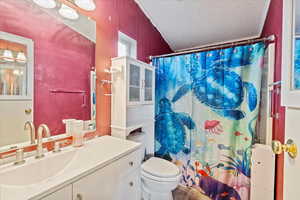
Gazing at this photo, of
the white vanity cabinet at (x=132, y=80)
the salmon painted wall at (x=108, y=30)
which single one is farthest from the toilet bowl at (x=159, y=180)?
the white vanity cabinet at (x=132, y=80)

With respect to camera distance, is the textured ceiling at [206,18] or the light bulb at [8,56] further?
the textured ceiling at [206,18]

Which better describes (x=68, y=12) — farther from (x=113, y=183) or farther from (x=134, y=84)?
(x=113, y=183)

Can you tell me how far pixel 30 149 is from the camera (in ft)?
2.98

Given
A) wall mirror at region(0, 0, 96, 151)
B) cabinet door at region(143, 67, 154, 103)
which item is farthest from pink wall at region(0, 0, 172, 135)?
cabinet door at region(143, 67, 154, 103)

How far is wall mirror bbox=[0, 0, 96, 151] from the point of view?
2.69 feet

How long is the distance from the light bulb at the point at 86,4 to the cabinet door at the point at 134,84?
24.4 inches

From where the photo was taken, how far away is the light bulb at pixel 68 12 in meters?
1.10

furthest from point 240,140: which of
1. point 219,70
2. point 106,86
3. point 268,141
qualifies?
point 106,86

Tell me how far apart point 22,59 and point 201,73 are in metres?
1.69

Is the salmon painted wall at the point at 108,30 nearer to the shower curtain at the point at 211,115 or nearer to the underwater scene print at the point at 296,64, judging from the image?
the shower curtain at the point at 211,115

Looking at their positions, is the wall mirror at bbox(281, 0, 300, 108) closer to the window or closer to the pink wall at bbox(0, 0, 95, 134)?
the pink wall at bbox(0, 0, 95, 134)

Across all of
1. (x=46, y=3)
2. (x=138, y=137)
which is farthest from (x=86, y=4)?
(x=138, y=137)

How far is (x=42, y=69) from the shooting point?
97 centimetres

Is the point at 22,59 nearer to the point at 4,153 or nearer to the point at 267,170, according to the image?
the point at 4,153
